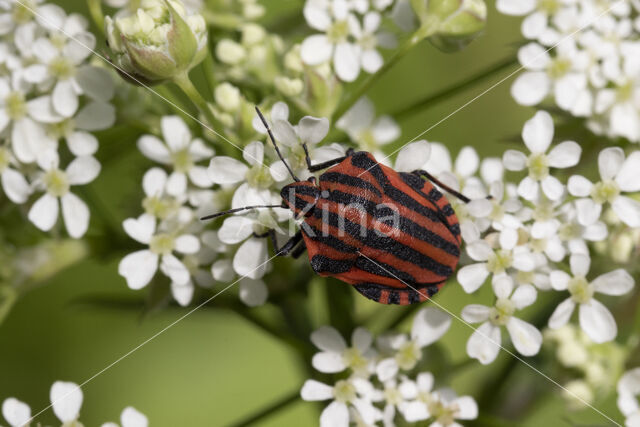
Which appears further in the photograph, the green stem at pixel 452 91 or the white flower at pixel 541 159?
the green stem at pixel 452 91

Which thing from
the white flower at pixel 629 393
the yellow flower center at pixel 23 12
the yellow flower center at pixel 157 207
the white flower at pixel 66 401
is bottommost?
the white flower at pixel 629 393

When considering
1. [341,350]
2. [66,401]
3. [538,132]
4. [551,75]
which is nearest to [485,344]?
[341,350]

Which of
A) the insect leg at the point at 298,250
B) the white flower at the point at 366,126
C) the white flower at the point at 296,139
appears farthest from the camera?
the white flower at the point at 366,126

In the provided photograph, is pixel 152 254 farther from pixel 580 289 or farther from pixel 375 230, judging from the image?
pixel 580 289

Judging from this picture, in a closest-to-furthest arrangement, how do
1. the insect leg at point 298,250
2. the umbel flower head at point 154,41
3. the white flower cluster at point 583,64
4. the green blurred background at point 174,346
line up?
the umbel flower head at point 154,41 → the insect leg at point 298,250 → the white flower cluster at point 583,64 → the green blurred background at point 174,346

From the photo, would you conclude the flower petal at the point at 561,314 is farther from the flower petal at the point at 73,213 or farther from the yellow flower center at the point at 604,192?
the flower petal at the point at 73,213

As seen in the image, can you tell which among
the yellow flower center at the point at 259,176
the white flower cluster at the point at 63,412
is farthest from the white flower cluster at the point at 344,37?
the white flower cluster at the point at 63,412

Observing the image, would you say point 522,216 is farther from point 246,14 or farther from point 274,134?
point 246,14

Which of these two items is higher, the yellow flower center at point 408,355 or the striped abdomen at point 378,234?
the striped abdomen at point 378,234
